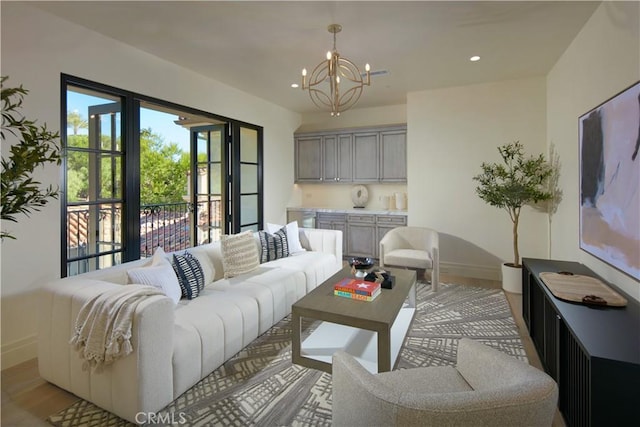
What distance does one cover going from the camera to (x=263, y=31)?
10.1 feet

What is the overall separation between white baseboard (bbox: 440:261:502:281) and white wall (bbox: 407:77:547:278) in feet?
0.05

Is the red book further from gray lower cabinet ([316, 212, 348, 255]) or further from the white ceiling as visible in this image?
gray lower cabinet ([316, 212, 348, 255])

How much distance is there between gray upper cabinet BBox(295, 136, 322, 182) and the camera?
6273mm

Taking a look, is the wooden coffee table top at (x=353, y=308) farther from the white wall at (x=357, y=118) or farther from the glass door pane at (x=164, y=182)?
the glass door pane at (x=164, y=182)

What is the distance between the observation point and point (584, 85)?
117 inches

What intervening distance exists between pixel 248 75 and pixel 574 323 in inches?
164

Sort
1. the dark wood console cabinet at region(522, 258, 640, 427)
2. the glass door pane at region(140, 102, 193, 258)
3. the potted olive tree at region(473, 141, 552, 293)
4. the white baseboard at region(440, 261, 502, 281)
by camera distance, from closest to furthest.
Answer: the dark wood console cabinet at region(522, 258, 640, 427), the potted olive tree at region(473, 141, 552, 293), the white baseboard at region(440, 261, 502, 281), the glass door pane at region(140, 102, 193, 258)

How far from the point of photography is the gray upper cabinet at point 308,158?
627cm

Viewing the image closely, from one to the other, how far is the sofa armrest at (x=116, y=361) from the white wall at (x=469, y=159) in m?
4.20

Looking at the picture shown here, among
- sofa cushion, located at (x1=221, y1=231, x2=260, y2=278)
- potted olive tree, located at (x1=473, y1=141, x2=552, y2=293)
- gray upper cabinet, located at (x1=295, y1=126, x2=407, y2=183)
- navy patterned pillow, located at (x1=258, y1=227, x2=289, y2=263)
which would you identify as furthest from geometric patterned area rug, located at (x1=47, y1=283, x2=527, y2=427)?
gray upper cabinet, located at (x1=295, y1=126, x2=407, y2=183)

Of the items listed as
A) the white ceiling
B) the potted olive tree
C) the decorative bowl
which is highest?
the white ceiling

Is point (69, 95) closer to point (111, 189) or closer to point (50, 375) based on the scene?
point (111, 189)

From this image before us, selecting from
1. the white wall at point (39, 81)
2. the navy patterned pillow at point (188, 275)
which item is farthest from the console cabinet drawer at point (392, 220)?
the white wall at point (39, 81)

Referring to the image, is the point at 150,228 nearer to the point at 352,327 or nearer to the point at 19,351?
the point at 19,351
